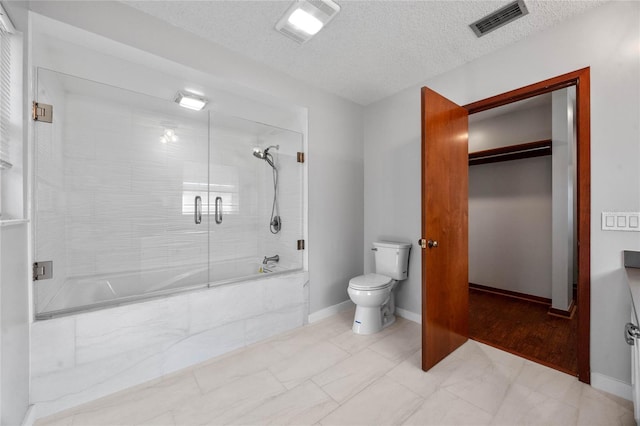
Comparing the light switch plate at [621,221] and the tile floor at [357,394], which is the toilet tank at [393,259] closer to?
the tile floor at [357,394]

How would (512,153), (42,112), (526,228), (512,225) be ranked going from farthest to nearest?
(512,225), (526,228), (512,153), (42,112)

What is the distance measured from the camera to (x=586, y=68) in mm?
1761

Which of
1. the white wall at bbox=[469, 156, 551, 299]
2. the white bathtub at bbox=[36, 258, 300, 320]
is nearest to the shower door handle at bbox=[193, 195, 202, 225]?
Result: the white bathtub at bbox=[36, 258, 300, 320]

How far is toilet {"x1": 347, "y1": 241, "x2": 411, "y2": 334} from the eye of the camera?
2.44 metres

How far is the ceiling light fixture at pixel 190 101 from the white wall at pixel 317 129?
295 mm

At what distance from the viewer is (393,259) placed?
271 cm

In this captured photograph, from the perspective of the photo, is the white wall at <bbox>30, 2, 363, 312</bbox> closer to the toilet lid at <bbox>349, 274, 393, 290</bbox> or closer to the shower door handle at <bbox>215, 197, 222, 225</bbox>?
the toilet lid at <bbox>349, 274, 393, 290</bbox>

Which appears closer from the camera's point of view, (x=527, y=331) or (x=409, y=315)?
(x=527, y=331)

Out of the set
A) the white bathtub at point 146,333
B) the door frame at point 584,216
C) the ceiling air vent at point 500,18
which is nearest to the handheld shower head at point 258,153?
the white bathtub at point 146,333

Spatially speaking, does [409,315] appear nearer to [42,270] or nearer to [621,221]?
[621,221]

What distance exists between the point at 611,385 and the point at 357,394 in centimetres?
158

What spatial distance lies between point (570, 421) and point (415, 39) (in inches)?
103

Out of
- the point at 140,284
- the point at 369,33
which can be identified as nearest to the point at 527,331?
the point at 369,33

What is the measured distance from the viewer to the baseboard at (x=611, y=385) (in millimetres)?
1598
